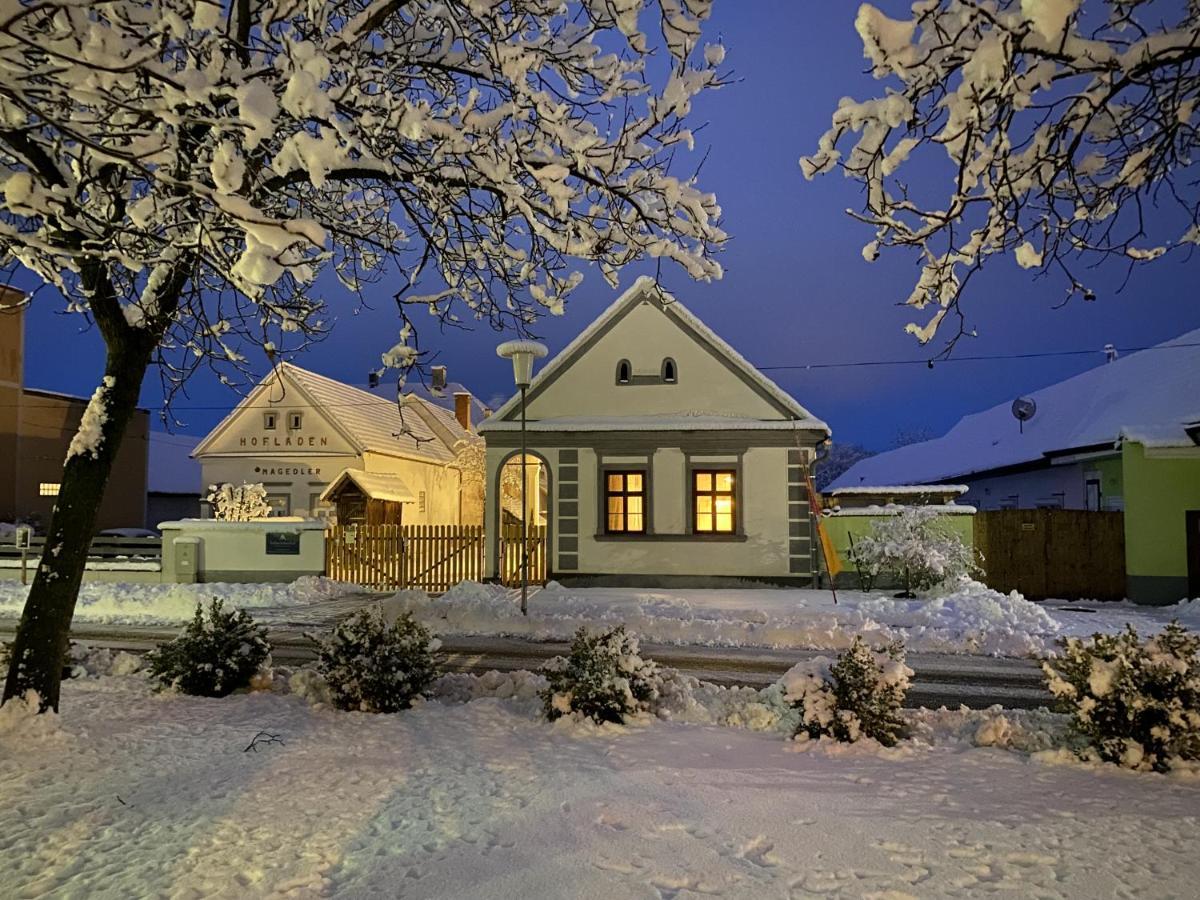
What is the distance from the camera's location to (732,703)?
7.09 metres

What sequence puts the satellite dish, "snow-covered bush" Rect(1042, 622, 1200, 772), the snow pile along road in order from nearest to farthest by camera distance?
"snow-covered bush" Rect(1042, 622, 1200, 772) → the snow pile along road → the satellite dish

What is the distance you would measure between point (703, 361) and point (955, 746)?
15.1 meters

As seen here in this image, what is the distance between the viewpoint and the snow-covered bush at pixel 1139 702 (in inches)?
208

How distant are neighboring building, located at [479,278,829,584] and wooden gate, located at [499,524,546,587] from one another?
0.84ft

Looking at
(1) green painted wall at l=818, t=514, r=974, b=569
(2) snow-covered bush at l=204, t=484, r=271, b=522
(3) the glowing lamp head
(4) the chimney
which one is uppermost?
(4) the chimney

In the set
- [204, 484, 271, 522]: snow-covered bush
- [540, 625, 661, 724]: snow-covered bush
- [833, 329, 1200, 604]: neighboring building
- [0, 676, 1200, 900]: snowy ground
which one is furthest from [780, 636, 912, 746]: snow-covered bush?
[204, 484, 271, 522]: snow-covered bush

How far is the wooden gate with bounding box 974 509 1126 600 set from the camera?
1795 cm

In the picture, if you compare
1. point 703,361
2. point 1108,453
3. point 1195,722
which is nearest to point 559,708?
point 1195,722

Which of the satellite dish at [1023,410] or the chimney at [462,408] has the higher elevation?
the chimney at [462,408]

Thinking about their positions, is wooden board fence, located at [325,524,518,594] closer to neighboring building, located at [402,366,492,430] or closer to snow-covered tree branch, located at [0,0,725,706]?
snow-covered tree branch, located at [0,0,725,706]

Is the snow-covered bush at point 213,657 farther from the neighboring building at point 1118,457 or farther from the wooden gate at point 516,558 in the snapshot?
the neighboring building at point 1118,457

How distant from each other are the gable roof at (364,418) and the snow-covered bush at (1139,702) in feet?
76.9

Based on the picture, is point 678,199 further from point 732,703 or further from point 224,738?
point 224,738

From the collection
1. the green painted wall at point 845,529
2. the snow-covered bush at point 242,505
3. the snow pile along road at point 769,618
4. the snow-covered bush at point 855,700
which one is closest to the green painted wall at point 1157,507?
the snow pile along road at point 769,618
